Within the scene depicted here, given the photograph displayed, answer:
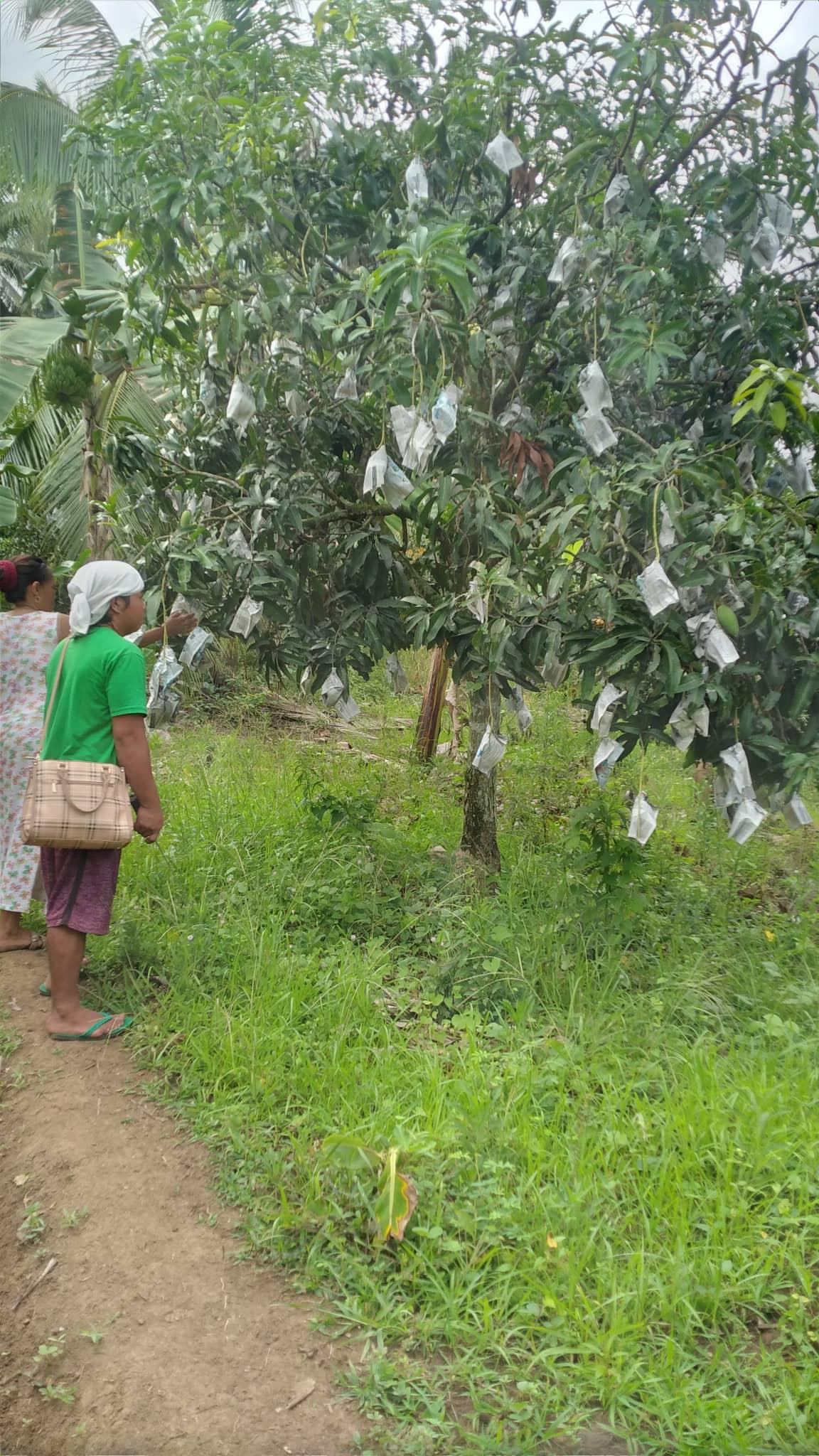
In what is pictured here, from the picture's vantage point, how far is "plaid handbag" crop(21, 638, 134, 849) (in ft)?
10.4

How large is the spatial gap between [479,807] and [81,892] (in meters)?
1.76

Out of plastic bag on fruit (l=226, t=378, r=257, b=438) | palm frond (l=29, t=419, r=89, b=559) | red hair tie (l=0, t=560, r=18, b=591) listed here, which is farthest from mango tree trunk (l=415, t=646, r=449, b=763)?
plastic bag on fruit (l=226, t=378, r=257, b=438)

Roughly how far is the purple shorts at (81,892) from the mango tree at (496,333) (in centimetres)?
98

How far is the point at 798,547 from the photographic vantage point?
2.96 metres

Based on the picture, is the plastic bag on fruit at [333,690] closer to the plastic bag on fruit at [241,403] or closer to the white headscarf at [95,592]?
the white headscarf at [95,592]

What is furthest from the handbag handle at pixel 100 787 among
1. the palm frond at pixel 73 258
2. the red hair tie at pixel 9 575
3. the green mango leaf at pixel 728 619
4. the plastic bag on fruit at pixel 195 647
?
the palm frond at pixel 73 258

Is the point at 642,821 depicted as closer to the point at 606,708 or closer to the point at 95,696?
the point at 606,708

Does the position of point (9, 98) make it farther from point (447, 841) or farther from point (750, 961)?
point (750, 961)

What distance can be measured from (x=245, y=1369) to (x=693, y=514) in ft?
7.93

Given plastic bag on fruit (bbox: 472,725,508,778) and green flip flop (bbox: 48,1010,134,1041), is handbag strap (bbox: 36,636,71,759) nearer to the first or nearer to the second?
green flip flop (bbox: 48,1010,134,1041)

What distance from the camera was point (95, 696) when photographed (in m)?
3.23

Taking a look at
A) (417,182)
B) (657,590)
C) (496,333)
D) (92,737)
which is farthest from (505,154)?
(92,737)

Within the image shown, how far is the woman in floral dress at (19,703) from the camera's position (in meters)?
3.97

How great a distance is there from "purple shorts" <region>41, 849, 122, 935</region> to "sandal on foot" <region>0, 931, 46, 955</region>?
0.86 m
